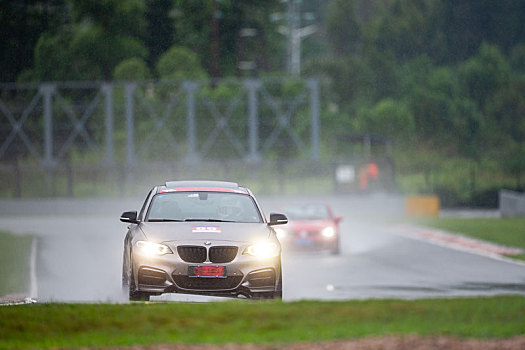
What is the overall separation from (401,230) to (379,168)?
68.0 feet

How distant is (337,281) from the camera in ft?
71.8

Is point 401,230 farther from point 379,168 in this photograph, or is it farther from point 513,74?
point 513,74

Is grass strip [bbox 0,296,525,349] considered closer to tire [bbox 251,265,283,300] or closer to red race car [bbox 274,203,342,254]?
tire [bbox 251,265,283,300]

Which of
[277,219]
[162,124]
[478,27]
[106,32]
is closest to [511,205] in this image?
[162,124]

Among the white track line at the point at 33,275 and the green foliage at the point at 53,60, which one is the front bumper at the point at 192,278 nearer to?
the white track line at the point at 33,275

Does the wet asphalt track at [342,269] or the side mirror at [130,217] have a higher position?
the side mirror at [130,217]

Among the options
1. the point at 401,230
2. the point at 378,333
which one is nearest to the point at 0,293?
the point at 378,333

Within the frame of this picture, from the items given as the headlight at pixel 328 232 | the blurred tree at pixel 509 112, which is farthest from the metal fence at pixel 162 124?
the headlight at pixel 328 232

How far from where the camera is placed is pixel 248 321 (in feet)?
39.5

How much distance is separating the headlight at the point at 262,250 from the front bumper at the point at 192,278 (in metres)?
0.06

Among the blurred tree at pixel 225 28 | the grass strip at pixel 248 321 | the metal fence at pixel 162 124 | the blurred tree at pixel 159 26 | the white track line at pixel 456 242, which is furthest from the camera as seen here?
the blurred tree at pixel 159 26

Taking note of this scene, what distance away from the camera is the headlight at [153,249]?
14.4 metres

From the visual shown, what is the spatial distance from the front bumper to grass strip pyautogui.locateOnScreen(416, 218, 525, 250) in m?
19.3

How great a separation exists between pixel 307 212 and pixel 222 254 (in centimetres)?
1758
